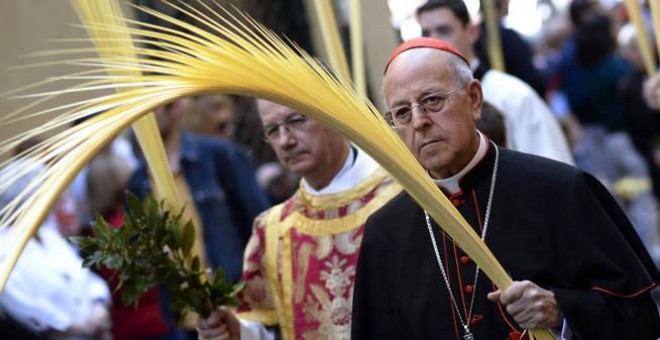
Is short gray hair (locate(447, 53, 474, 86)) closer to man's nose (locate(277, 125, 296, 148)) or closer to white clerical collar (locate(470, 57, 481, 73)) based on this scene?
man's nose (locate(277, 125, 296, 148))

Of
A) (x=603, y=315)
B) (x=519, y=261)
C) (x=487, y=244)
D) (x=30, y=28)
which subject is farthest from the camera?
(x=30, y=28)

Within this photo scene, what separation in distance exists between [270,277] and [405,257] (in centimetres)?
110

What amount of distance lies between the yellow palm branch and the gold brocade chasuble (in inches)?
50.5

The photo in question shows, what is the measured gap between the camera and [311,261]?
5.83 meters

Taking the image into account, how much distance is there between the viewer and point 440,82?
15.5ft

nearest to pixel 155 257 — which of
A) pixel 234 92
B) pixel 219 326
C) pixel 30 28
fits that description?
pixel 219 326

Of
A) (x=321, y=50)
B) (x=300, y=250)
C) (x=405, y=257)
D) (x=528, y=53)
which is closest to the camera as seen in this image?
(x=405, y=257)

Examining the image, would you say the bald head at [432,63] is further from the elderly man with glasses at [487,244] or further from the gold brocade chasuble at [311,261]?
the gold brocade chasuble at [311,261]

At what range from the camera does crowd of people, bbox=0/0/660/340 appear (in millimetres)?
4629

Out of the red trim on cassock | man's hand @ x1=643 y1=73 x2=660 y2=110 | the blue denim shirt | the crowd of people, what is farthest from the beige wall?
the red trim on cassock

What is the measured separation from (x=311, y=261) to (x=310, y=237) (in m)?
0.09

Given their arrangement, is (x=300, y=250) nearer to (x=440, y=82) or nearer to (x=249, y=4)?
(x=440, y=82)

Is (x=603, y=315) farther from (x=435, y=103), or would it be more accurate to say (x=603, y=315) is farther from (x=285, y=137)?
(x=285, y=137)

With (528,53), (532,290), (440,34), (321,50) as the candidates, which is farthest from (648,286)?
(321,50)
